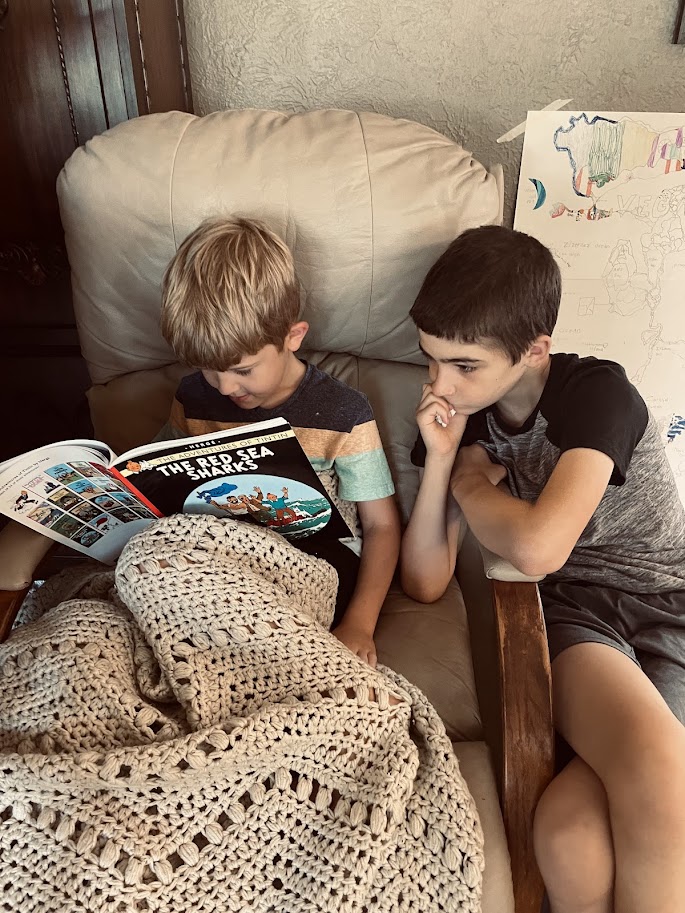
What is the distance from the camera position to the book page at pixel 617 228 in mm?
1403

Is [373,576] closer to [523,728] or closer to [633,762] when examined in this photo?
[523,728]

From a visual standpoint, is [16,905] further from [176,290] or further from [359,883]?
[176,290]

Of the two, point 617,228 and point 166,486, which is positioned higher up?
point 617,228

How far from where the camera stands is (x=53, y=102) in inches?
52.1

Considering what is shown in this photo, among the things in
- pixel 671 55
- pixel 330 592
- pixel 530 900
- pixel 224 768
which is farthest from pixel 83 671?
pixel 671 55

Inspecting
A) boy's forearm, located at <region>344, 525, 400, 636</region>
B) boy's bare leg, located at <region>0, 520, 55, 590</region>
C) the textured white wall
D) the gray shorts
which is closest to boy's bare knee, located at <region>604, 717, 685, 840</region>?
the gray shorts

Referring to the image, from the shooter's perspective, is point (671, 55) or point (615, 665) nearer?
point (615, 665)

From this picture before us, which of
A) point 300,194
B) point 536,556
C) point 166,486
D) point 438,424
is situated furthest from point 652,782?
point 300,194

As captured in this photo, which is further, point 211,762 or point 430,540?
point 430,540

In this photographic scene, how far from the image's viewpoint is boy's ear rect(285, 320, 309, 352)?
1.15m

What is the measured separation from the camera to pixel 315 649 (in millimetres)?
938

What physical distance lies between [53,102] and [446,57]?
74 cm

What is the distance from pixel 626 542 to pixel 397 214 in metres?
0.67

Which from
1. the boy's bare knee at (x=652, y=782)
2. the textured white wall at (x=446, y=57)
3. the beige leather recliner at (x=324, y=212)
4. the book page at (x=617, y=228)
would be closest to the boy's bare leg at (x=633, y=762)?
the boy's bare knee at (x=652, y=782)
